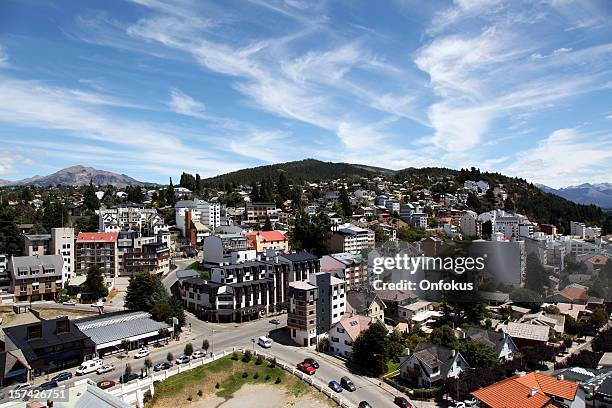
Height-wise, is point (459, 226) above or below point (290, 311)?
above

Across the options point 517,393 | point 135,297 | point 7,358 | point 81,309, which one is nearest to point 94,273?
point 81,309

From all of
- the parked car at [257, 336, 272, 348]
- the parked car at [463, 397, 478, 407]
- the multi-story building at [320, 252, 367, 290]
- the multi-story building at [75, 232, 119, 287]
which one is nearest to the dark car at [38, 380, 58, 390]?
the parked car at [257, 336, 272, 348]

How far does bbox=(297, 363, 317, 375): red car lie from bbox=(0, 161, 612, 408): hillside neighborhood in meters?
0.08

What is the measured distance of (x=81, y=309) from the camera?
1104 inches

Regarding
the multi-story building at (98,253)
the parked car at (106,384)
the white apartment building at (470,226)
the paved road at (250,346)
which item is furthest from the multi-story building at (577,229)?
the parked car at (106,384)

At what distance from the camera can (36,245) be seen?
Answer: 33.5 m

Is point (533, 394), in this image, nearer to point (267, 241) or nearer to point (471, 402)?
point (471, 402)

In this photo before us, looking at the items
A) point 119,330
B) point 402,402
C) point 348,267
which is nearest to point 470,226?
point 348,267

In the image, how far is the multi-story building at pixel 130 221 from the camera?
139ft

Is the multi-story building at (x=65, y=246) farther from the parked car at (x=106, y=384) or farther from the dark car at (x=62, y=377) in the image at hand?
the parked car at (x=106, y=384)

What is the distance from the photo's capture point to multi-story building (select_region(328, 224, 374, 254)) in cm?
4414

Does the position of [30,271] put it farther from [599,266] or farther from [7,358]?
[599,266]

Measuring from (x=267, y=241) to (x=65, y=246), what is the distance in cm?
1711

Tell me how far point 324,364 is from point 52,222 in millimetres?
32372
